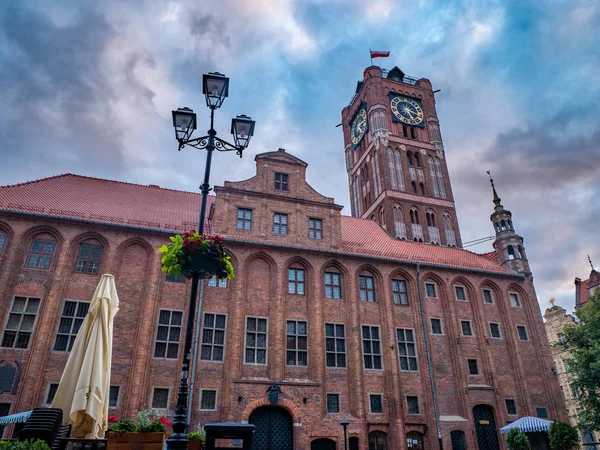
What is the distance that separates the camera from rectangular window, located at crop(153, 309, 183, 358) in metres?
22.2

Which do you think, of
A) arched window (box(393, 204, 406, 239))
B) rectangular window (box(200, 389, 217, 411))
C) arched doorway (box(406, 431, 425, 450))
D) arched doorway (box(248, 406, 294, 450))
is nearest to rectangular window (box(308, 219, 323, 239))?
arched doorway (box(248, 406, 294, 450))

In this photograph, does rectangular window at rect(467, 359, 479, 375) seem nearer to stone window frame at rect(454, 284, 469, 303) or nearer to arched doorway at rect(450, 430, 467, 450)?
arched doorway at rect(450, 430, 467, 450)

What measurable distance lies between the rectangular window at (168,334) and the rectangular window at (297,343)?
246 inches

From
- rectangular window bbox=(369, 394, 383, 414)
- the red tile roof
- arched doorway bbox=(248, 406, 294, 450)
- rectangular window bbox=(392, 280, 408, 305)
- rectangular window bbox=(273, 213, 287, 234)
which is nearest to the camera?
arched doorway bbox=(248, 406, 294, 450)

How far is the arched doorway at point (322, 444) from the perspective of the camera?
2217 cm

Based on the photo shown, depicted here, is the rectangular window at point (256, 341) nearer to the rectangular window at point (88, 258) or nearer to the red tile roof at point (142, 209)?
the red tile roof at point (142, 209)

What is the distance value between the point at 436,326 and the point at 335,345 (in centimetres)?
772

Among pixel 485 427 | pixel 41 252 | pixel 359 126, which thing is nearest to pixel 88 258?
pixel 41 252

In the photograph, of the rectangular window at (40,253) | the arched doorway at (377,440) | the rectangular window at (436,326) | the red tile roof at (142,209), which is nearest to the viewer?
the rectangular window at (40,253)

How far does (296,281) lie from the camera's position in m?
26.5

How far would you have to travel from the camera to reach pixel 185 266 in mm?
10227

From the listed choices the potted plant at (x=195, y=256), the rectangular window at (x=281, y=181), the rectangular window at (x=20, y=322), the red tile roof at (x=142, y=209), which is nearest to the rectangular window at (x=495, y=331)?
the red tile roof at (x=142, y=209)

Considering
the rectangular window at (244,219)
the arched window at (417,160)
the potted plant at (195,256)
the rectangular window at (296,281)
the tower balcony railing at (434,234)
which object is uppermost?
the arched window at (417,160)

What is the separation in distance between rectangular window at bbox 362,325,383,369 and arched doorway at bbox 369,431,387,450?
11.9 ft
